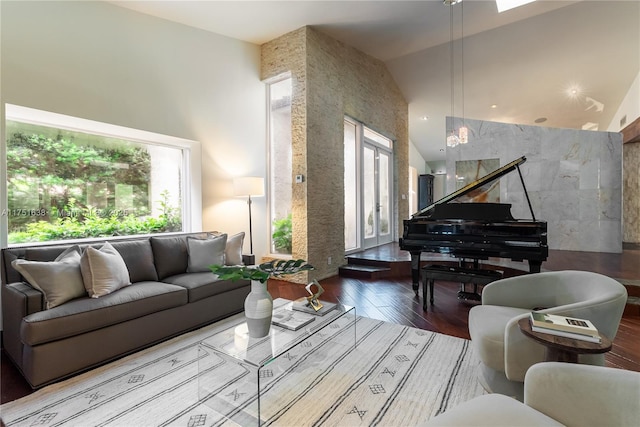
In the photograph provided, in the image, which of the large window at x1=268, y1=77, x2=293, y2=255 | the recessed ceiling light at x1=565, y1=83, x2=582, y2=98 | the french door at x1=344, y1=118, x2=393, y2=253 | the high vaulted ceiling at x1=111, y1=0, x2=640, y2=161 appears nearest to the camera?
the high vaulted ceiling at x1=111, y1=0, x2=640, y2=161

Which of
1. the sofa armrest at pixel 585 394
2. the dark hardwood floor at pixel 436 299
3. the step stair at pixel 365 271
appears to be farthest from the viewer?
the step stair at pixel 365 271

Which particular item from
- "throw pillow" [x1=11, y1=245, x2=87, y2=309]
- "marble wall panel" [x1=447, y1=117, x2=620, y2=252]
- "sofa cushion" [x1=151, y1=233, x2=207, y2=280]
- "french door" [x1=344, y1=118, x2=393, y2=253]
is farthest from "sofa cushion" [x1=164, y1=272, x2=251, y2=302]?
"marble wall panel" [x1=447, y1=117, x2=620, y2=252]

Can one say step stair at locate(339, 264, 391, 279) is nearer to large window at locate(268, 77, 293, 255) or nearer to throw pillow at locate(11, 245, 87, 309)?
large window at locate(268, 77, 293, 255)

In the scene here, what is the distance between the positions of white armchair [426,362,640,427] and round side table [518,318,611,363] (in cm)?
19

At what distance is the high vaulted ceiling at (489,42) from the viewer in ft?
13.3

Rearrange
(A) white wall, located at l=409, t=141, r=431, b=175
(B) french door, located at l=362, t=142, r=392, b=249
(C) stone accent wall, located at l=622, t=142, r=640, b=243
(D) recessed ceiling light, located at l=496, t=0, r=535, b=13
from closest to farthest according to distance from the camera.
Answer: (D) recessed ceiling light, located at l=496, t=0, r=535, b=13 < (C) stone accent wall, located at l=622, t=142, r=640, b=243 < (B) french door, located at l=362, t=142, r=392, b=249 < (A) white wall, located at l=409, t=141, r=431, b=175

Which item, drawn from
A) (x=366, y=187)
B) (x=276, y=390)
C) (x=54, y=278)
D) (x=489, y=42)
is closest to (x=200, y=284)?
(x=54, y=278)

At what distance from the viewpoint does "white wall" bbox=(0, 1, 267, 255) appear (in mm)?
2637

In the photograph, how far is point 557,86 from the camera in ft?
18.7

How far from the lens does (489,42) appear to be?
212 inches

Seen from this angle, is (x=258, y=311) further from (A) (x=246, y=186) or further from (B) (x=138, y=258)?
(A) (x=246, y=186)

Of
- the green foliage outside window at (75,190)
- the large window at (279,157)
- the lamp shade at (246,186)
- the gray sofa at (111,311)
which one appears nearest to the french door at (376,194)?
the large window at (279,157)

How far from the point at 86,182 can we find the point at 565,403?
14.2ft

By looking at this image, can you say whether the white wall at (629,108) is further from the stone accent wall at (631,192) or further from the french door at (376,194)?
the french door at (376,194)
